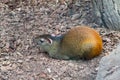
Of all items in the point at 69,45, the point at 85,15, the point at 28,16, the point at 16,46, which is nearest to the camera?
the point at 69,45

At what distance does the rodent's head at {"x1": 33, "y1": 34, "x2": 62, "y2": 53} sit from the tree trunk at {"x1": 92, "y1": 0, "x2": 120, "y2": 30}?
80 centimetres

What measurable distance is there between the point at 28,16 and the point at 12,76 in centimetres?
188

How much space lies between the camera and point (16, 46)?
20.0ft

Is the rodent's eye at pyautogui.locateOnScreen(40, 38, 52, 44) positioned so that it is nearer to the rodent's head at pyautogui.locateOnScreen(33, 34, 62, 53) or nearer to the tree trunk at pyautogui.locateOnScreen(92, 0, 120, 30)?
the rodent's head at pyautogui.locateOnScreen(33, 34, 62, 53)

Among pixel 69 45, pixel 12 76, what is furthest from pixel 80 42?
pixel 12 76

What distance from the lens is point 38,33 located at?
6.34 metres

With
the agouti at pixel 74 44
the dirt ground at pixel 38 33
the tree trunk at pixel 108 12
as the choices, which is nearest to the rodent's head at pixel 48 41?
the agouti at pixel 74 44

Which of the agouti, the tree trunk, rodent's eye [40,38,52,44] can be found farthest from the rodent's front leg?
the tree trunk

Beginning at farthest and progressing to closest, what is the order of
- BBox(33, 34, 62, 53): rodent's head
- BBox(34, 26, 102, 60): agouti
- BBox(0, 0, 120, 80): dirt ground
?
BBox(33, 34, 62, 53): rodent's head → BBox(34, 26, 102, 60): agouti → BBox(0, 0, 120, 80): dirt ground

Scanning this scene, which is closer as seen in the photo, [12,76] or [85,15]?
[12,76]

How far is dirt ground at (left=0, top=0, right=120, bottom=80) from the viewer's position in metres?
5.31

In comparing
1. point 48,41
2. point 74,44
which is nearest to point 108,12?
point 74,44

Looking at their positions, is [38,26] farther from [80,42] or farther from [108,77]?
[108,77]

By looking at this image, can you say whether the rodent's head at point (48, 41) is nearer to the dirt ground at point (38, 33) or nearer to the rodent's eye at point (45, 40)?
the rodent's eye at point (45, 40)
